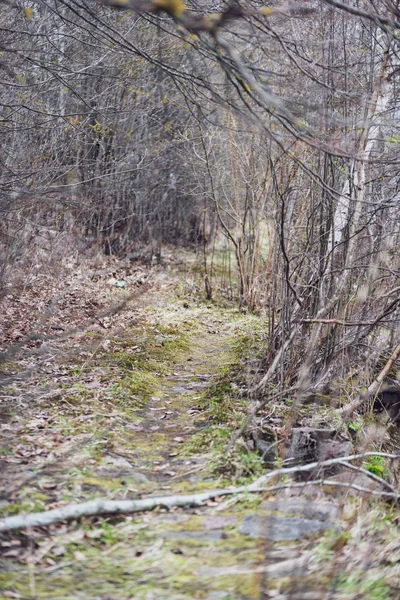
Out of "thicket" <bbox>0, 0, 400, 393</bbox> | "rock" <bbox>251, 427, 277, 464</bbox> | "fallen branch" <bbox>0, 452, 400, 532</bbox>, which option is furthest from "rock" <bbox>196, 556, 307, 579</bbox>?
"rock" <bbox>251, 427, 277, 464</bbox>

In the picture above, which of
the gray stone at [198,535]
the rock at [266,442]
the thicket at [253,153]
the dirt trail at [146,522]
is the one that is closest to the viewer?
the dirt trail at [146,522]

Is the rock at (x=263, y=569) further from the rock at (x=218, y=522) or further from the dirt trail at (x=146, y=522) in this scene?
the rock at (x=218, y=522)

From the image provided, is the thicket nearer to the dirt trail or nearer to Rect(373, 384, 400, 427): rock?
Rect(373, 384, 400, 427): rock

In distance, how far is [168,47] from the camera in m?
10.8

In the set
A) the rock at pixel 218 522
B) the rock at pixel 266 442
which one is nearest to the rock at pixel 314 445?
the rock at pixel 266 442

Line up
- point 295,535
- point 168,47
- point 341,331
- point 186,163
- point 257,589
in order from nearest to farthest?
point 257,589 < point 295,535 < point 341,331 < point 168,47 < point 186,163

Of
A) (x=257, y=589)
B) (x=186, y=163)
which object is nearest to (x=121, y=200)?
(x=186, y=163)

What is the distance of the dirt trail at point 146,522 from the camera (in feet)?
8.92

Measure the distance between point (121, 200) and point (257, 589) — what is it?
35.7ft

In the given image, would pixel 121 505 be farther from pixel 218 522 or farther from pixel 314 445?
pixel 314 445

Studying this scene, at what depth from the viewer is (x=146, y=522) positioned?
3.30 m

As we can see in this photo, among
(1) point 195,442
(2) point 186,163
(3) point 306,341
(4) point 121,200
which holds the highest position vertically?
(2) point 186,163

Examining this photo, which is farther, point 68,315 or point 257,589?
point 68,315

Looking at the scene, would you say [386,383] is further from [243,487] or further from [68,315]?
[68,315]
